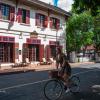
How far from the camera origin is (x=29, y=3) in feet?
110

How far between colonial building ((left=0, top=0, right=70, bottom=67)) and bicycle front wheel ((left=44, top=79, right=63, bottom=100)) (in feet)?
61.5

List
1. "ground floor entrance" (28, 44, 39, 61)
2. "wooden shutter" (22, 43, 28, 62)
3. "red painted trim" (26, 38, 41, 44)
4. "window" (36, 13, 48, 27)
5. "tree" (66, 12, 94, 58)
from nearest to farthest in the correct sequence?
"wooden shutter" (22, 43, 28, 62) → "red painted trim" (26, 38, 41, 44) → "ground floor entrance" (28, 44, 39, 61) → "window" (36, 13, 48, 27) → "tree" (66, 12, 94, 58)

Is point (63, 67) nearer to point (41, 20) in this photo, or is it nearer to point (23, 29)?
point (23, 29)

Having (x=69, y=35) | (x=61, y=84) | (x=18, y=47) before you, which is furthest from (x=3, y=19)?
(x=61, y=84)

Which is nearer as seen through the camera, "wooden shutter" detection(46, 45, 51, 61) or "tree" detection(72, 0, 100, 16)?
"tree" detection(72, 0, 100, 16)

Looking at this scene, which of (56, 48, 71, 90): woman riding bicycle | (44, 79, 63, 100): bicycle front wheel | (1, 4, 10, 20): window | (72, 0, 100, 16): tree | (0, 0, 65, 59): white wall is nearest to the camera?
(44, 79, 63, 100): bicycle front wheel

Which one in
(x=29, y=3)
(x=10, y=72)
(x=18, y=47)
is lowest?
(x=10, y=72)

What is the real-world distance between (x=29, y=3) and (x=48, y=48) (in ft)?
20.6

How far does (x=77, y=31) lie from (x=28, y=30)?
11570 mm

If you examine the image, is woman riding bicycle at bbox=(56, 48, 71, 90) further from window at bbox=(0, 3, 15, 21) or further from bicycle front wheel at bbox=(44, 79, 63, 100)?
window at bbox=(0, 3, 15, 21)

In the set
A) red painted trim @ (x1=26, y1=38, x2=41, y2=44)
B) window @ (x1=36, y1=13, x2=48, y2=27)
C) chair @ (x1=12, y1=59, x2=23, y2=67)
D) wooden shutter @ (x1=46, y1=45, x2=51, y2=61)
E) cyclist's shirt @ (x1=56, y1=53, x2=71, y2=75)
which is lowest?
chair @ (x1=12, y1=59, x2=23, y2=67)

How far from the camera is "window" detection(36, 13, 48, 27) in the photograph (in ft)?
116

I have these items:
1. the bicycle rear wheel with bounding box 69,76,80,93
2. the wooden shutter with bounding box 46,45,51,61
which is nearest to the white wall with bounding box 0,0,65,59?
the wooden shutter with bounding box 46,45,51,61

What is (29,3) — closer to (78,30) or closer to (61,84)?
(78,30)
